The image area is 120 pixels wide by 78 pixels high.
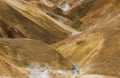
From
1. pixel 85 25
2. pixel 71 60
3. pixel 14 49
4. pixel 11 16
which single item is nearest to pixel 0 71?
pixel 14 49

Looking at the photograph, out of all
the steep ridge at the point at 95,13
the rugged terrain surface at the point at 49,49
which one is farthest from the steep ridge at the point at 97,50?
the steep ridge at the point at 95,13

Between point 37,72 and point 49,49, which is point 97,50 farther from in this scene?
point 37,72

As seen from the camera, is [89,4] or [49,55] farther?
[89,4]

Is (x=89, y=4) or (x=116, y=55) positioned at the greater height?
(x=89, y=4)

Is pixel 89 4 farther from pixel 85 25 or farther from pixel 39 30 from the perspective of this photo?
pixel 39 30

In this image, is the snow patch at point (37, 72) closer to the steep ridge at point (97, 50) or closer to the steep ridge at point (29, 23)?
the steep ridge at point (97, 50)

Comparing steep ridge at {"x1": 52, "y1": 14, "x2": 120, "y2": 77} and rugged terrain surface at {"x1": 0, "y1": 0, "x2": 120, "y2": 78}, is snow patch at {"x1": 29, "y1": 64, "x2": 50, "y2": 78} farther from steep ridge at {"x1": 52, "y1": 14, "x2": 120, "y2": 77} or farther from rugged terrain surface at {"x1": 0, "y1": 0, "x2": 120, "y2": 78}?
steep ridge at {"x1": 52, "y1": 14, "x2": 120, "y2": 77}

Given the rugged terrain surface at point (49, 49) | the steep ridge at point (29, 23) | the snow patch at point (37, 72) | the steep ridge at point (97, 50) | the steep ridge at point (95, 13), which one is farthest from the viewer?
the steep ridge at point (95, 13)

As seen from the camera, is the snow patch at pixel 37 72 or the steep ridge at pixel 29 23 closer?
the snow patch at pixel 37 72
